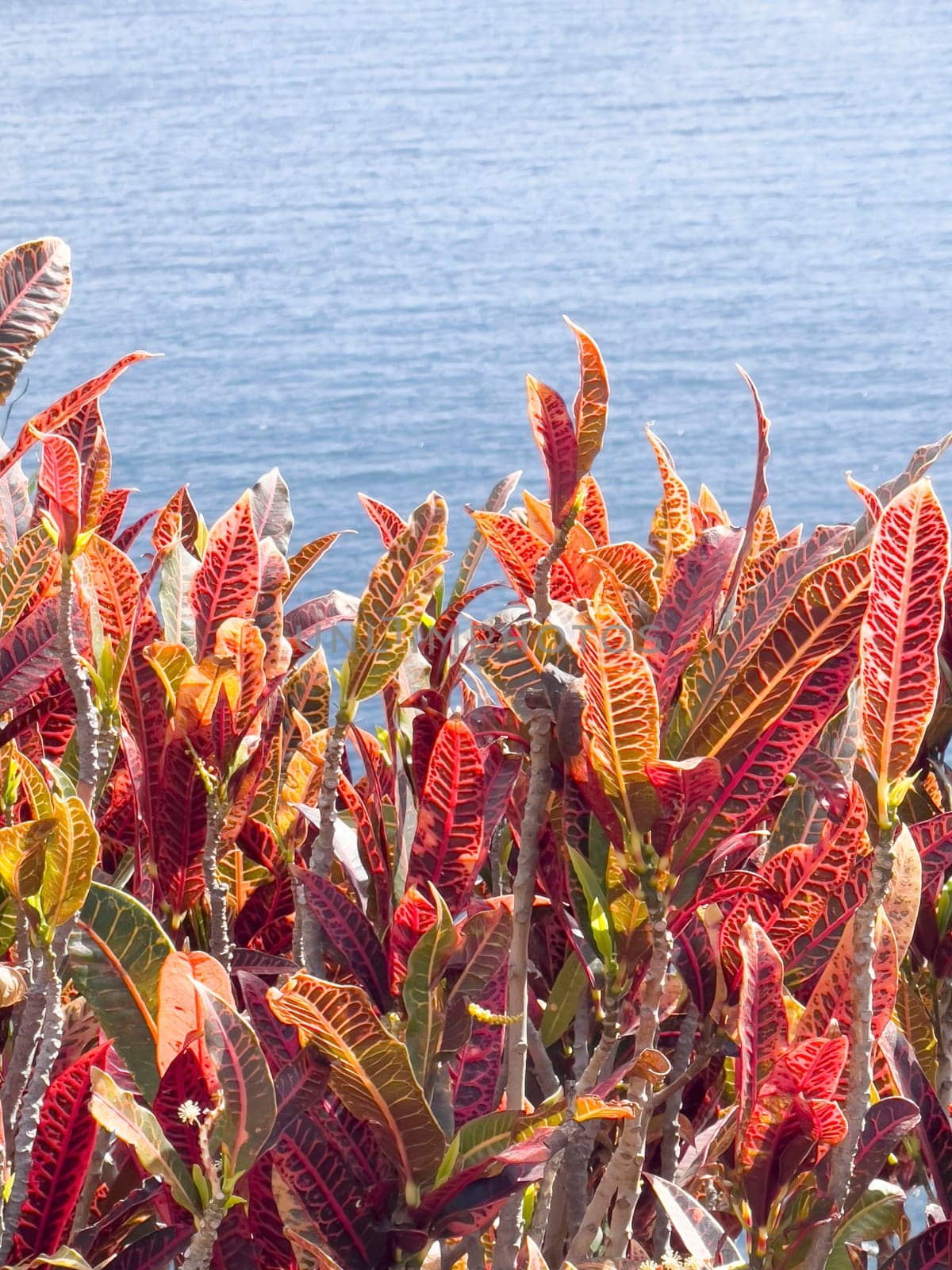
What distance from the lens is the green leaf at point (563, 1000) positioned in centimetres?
94

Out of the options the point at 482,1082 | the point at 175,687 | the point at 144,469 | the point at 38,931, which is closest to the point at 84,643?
the point at 175,687

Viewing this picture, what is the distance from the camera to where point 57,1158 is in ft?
2.57

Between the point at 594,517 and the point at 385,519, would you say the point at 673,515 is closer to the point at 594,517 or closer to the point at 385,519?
the point at 594,517

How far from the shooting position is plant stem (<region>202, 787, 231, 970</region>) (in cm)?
86

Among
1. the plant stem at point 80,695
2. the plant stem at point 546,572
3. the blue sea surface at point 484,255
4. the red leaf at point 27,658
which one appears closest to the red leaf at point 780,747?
the plant stem at point 546,572

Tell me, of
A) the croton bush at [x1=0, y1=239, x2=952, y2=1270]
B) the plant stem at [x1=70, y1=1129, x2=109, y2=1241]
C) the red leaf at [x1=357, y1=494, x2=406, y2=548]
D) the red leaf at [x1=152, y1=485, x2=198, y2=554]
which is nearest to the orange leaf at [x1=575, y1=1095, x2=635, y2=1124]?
the croton bush at [x1=0, y1=239, x2=952, y2=1270]

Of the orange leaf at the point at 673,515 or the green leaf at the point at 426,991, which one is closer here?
the green leaf at the point at 426,991

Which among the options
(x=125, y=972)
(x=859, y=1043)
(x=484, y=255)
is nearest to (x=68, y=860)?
(x=125, y=972)

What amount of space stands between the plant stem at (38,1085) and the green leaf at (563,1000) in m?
0.32

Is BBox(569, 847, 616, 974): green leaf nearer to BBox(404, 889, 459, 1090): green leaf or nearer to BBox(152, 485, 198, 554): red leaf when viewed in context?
BBox(404, 889, 459, 1090): green leaf

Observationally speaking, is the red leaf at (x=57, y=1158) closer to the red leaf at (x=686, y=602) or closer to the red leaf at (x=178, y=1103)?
the red leaf at (x=178, y=1103)

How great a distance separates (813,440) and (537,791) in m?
4.22

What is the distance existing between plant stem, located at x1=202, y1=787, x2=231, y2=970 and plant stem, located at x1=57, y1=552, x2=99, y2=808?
7cm

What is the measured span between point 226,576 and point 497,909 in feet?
0.97
